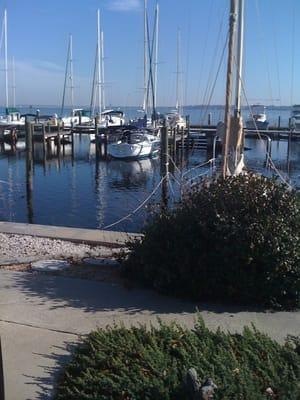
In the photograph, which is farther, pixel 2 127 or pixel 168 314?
pixel 2 127

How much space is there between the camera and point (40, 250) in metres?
8.12

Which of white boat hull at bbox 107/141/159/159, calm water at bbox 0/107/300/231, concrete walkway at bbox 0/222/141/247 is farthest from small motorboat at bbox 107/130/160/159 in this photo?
concrete walkway at bbox 0/222/141/247

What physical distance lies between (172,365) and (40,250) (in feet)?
15.9

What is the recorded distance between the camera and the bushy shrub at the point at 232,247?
5461 mm

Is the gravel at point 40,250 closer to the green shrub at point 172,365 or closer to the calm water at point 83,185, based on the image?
the calm water at point 83,185

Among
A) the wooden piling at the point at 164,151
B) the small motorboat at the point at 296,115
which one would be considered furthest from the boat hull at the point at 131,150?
the small motorboat at the point at 296,115

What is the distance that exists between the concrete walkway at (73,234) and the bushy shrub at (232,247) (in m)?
2.54

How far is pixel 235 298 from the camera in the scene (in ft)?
18.5

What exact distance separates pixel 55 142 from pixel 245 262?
47.1 m

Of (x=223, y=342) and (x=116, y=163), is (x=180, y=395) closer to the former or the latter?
(x=223, y=342)

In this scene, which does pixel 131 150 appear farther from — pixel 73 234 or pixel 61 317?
pixel 61 317

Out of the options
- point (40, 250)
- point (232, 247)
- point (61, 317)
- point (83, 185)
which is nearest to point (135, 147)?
point (83, 185)

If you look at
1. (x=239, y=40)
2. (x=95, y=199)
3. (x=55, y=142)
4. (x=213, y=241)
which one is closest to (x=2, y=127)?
(x=55, y=142)

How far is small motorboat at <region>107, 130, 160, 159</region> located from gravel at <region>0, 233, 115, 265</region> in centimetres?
3190
